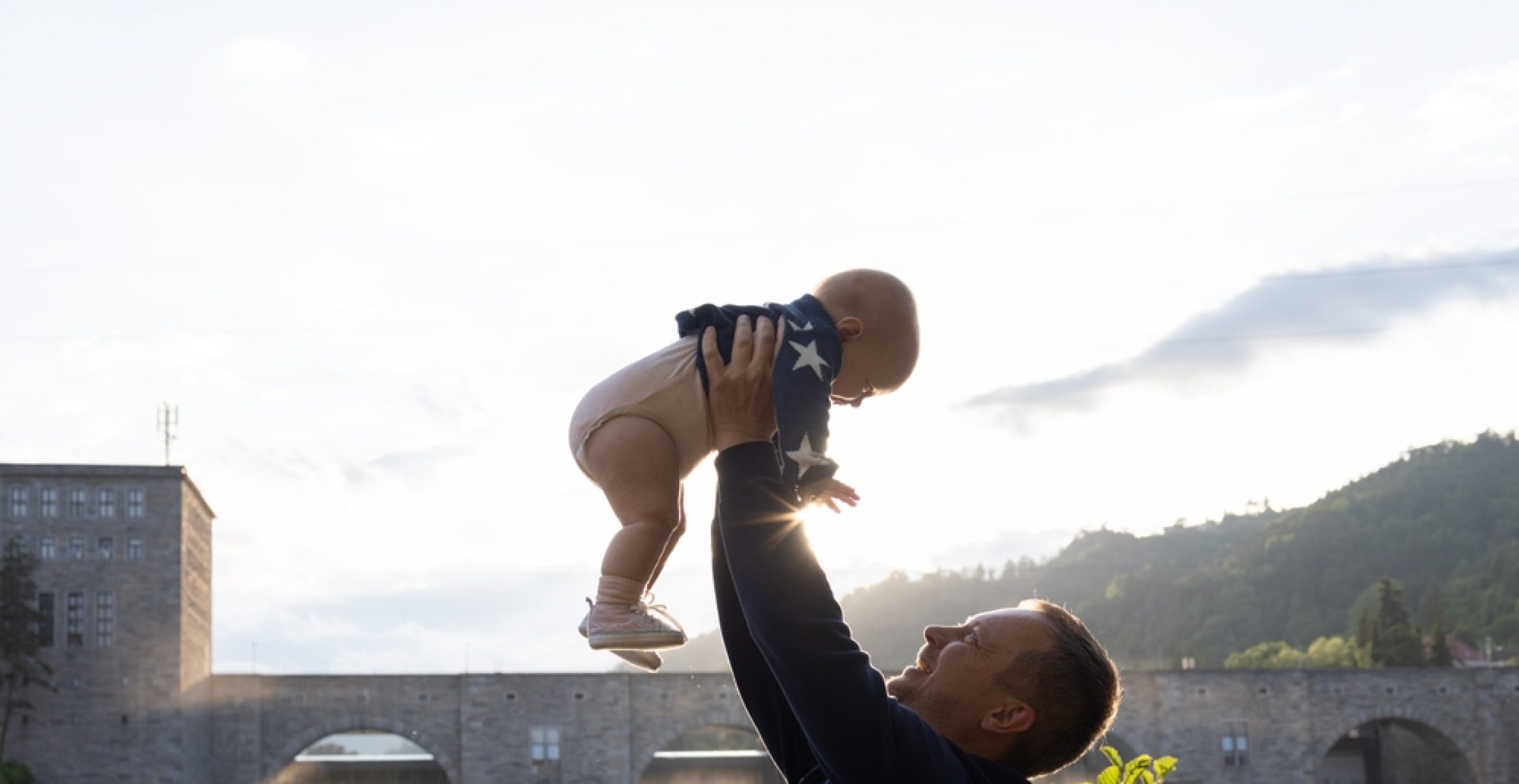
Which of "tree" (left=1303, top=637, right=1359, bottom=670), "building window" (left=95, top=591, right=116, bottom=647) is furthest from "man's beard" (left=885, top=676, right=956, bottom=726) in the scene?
"tree" (left=1303, top=637, right=1359, bottom=670)

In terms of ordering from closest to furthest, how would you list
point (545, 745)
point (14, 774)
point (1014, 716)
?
point (1014, 716) < point (14, 774) < point (545, 745)

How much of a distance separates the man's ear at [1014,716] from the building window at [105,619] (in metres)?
35.7

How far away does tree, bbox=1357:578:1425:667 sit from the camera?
5156 cm

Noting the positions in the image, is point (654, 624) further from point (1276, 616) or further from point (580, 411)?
point (1276, 616)

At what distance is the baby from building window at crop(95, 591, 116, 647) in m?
35.4

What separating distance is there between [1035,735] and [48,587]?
120ft

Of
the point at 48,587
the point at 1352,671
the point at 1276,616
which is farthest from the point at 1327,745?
the point at 1276,616

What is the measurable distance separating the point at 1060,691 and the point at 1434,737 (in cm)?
4651

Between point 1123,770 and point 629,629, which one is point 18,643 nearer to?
point 1123,770

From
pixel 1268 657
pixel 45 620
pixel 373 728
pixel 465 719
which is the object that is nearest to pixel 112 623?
pixel 45 620

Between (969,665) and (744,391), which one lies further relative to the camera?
(969,665)

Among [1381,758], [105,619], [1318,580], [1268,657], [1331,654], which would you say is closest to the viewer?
[105,619]

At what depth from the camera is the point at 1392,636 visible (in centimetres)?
5178

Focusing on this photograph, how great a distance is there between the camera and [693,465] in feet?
8.40
